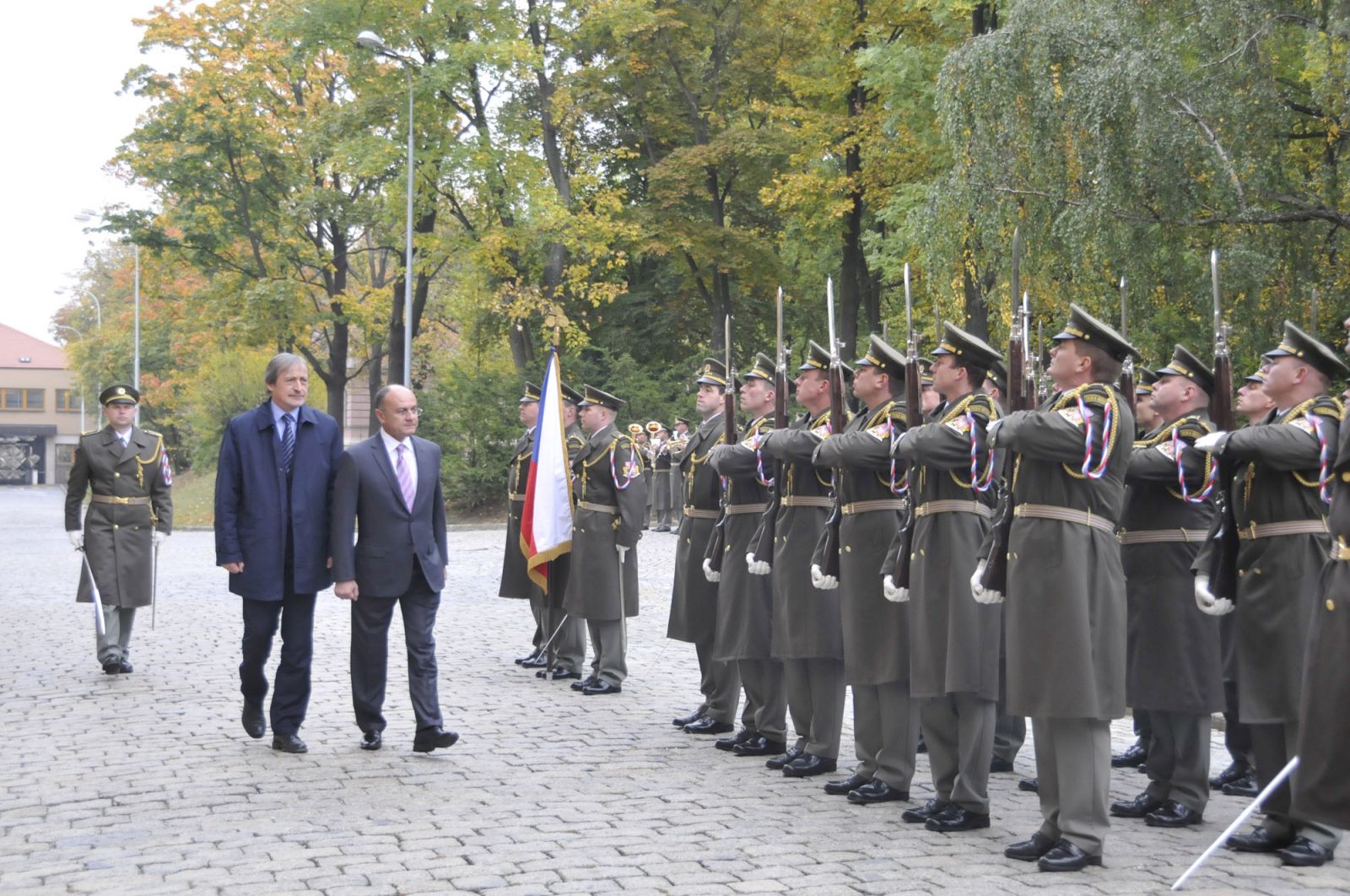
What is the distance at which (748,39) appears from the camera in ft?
120

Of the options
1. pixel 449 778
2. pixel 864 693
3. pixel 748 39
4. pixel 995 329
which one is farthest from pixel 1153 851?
pixel 748 39

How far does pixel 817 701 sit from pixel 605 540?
3607 millimetres

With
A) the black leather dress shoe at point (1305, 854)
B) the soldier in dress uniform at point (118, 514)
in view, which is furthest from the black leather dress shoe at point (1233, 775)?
the soldier in dress uniform at point (118, 514)

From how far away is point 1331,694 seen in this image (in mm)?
5160

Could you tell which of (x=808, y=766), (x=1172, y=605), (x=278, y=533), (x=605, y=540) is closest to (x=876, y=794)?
(x=808, y=766)

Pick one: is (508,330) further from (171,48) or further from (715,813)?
(715,813)

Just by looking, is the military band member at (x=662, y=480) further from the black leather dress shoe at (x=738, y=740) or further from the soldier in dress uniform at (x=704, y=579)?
the black leather dress shoe at (x=738, y=740)

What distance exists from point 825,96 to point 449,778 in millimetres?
28302

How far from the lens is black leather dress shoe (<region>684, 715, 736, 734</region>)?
960 cm

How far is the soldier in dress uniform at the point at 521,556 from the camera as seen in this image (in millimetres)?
12648

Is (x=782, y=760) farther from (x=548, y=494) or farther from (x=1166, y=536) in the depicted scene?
(x=548, y=494)

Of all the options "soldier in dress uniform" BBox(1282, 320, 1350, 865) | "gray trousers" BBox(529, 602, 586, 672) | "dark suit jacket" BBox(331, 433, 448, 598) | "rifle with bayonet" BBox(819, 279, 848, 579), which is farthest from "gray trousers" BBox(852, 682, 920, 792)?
"gray trousers" BBox(529, 602, 586, 672)

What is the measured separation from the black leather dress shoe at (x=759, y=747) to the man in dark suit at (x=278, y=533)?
8.43 feet

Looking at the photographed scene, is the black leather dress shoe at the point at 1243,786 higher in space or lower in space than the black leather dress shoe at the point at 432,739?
lower
